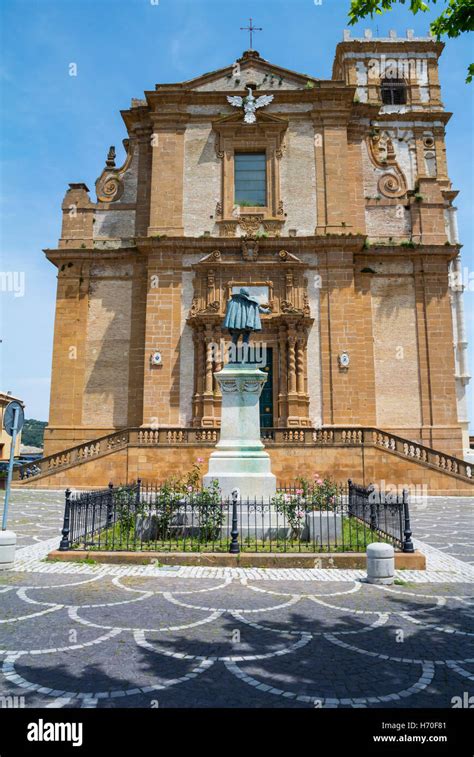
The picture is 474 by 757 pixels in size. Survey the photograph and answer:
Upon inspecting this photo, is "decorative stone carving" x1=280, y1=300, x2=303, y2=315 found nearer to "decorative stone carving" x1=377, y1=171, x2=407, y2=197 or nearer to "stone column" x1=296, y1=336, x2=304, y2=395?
"stone column" x1=296, y1=336, x2=304, y2=395

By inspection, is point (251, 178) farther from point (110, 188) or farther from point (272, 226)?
point (110, 188)

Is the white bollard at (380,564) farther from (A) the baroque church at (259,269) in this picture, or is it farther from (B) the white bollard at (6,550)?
(A) the baroque church at (259,269)

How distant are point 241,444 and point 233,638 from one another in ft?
20.8

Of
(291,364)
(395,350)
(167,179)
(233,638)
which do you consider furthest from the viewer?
(167,179)

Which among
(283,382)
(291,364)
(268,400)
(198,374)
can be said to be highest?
(291,364)

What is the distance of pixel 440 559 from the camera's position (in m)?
9.55

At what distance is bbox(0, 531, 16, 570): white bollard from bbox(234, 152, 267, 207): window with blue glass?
875 inches

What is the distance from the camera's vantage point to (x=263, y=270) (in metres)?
25.8

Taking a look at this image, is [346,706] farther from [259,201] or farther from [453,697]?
[259,201]

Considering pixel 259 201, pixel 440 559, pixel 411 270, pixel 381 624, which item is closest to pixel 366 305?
pixel 411 270

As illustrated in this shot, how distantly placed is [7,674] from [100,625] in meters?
1.45

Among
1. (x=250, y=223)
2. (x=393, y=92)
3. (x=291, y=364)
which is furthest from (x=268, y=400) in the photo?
(x=393, y=92)

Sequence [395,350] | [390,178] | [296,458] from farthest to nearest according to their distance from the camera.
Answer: [390,178], [395,350], [296,458]

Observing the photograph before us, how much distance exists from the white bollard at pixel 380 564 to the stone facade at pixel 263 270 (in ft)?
52.4
